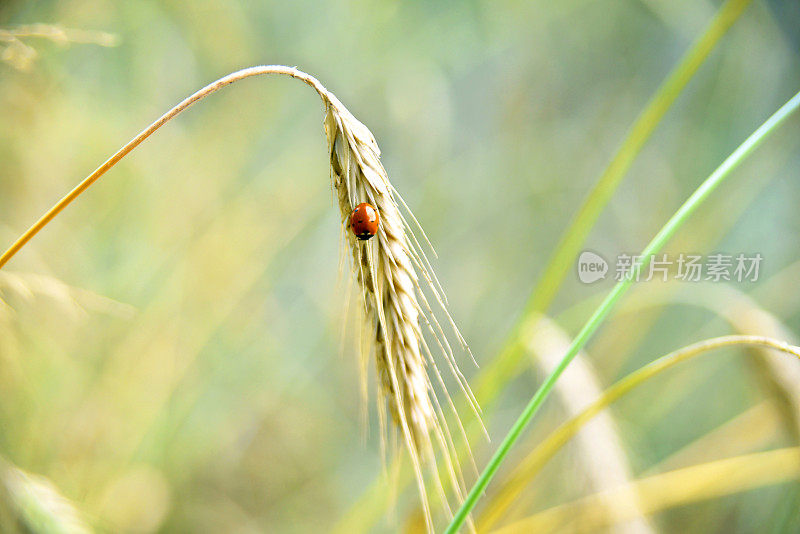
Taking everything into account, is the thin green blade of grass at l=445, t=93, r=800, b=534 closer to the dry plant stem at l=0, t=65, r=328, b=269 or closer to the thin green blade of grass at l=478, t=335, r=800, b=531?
the thin green blade of grass at l=478, t=335, r=800, b=531

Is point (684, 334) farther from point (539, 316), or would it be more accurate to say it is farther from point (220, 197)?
point (220, 197)

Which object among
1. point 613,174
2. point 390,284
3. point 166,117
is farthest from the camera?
point 613,174

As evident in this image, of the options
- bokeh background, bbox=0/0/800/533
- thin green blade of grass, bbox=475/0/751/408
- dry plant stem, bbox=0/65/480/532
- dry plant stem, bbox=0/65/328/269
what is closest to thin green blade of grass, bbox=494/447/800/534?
bokeh background, bbox=0/0/800/533

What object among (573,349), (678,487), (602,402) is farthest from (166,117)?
(678,487)

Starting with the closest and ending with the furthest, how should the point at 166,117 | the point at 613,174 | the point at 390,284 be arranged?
the point at 166,117
the point at 390,284
the point at 613,174

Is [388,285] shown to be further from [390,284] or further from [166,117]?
[166,117]

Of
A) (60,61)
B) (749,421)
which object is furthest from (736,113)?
(60,61)
